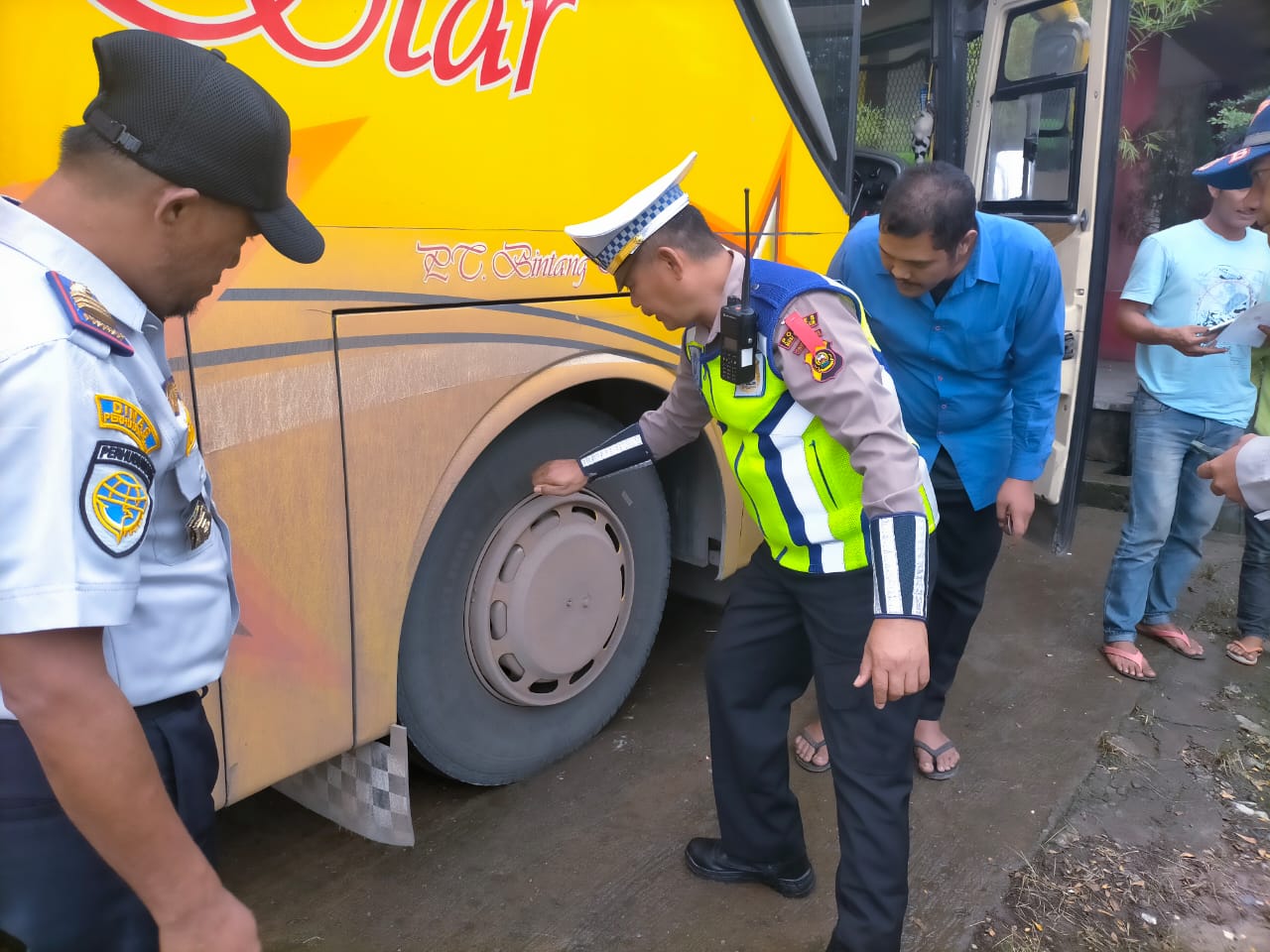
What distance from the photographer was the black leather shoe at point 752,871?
2.34 m

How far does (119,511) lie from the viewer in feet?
3.11

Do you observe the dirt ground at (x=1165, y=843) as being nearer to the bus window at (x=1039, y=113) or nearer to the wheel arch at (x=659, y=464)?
the wheel arch at (x=659, y=464)

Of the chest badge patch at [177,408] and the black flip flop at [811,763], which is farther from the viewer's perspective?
the black flip flop at [811,763]

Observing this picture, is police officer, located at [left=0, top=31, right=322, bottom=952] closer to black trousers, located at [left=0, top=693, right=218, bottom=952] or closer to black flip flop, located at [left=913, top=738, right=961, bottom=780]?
black trousers, located at [left=0, top=693, right=218, bottom=952]

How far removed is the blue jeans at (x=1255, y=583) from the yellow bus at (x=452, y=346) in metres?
2.24

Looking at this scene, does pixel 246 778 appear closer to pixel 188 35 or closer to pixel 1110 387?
pixel 188 35

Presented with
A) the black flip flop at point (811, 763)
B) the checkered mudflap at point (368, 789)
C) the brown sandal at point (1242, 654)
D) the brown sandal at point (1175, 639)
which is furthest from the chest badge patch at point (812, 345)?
the brown sandal at point (1242, 654)

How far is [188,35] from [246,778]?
4.65 feet

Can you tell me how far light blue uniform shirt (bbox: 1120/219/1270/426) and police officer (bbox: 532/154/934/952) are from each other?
211 centimetres

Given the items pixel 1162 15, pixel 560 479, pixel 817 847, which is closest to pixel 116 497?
pixel 560 479

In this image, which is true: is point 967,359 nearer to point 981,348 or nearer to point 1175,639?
point 981,348

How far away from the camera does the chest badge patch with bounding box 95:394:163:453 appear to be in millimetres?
937

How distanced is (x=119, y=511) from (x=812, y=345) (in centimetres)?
116

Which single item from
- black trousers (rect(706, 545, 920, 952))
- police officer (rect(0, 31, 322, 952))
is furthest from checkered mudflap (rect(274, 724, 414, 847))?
police officer (rect(0, 31, 322, 952))
